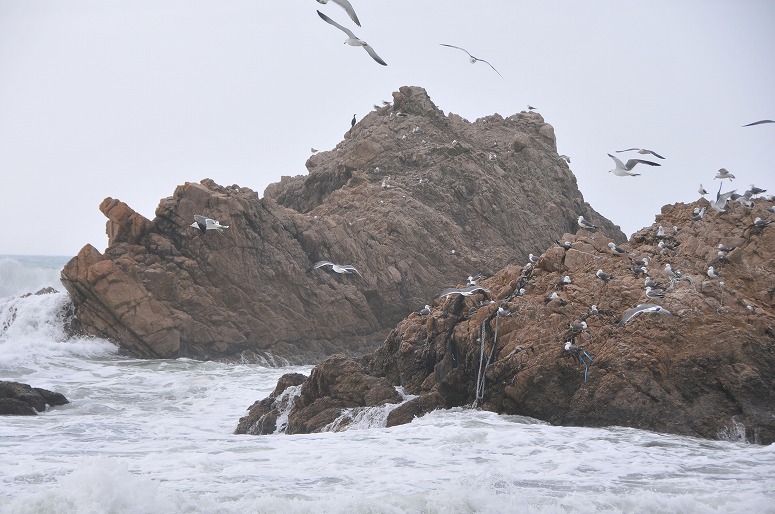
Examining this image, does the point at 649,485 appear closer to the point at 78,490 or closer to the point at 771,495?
the point at 771,495

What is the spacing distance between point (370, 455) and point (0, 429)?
6540 millimetres

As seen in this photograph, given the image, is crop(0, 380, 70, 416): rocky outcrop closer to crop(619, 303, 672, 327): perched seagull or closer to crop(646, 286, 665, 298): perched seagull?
crop(619, 303, 672, 327): perched seagull

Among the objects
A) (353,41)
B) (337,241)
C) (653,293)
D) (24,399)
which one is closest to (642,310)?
(653,293)

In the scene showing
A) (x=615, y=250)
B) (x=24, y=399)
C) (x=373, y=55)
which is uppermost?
(x=373, y=55)

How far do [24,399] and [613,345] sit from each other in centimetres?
1124

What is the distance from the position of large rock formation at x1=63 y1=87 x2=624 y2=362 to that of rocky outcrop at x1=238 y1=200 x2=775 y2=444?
1149 centimetres

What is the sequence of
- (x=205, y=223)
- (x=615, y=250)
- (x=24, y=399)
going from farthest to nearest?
(x=205, y=223), (x=24, y=399), (x=615, y=250)

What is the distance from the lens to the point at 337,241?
32781 millimetres

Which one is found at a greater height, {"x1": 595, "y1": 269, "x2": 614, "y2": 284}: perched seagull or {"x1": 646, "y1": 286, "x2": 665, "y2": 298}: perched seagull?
{"x1": 595, "y1": 269, "x2": 614, "y2": 284}: perched seagull

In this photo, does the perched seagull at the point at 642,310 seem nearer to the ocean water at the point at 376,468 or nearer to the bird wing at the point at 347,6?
the ocean water at the point at 376,468

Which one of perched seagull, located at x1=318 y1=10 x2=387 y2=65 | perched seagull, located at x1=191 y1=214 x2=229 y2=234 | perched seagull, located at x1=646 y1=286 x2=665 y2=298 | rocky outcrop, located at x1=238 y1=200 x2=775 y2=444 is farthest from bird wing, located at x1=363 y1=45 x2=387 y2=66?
perched seagull, located at x1=191 y1=214 x2=229 y2=234

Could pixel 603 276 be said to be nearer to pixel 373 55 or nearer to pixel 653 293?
pixel 653 293

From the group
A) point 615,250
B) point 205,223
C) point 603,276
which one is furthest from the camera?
point 205,223

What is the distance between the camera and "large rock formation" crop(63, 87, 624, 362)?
2731 centimetres
